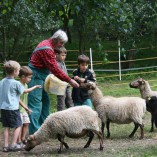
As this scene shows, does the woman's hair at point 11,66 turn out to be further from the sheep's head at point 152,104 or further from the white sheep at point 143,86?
the white sheep at point 143,86

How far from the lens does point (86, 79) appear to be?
771cm

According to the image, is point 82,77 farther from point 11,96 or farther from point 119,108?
point 11,96

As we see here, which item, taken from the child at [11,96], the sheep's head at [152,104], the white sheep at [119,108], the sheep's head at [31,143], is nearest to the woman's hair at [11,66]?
the child at [11,96]

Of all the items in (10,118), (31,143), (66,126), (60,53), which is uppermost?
(60,53)

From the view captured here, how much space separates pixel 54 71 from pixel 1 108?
3.52 feet

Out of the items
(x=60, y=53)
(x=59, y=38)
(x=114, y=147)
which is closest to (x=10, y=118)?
(x=59, y=38)

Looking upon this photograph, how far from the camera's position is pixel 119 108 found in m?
7.61

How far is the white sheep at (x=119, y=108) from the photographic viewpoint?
7.57 m

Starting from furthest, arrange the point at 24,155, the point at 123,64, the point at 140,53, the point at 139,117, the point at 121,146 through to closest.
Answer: the point at 140,53 → the point at 123,64 → the point at 139,117 → the point at 121,146 → the point at 24,155

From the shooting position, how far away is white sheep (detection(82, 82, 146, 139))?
757cm

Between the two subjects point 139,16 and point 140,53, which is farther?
point 140,53

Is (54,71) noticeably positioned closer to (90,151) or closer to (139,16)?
(90,151)

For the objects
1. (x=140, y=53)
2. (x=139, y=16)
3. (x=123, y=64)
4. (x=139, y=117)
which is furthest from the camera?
(x=140, y=53)

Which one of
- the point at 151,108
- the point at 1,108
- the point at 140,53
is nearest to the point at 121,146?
the point at 151,108
